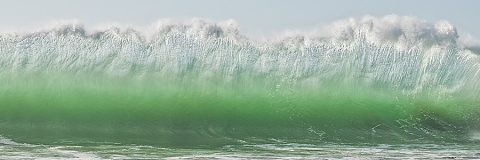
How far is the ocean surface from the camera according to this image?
1659cm

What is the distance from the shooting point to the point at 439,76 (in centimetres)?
1808

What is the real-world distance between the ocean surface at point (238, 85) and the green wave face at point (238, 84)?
3 cm

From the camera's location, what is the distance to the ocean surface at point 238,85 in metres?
16.6

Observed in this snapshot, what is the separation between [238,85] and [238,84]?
0.03m

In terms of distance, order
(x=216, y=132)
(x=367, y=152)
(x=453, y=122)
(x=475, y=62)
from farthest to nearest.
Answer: (x=475, y=62) < (x=453, y=122) < (x=216, y=132) < (x=367, y=152)

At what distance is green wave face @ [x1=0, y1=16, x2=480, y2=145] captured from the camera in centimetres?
1683

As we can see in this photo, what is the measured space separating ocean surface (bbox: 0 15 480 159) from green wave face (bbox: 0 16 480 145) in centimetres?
3

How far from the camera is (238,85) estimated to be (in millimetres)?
17969

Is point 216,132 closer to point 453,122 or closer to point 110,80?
point 110,80

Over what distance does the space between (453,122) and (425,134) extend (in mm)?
1261

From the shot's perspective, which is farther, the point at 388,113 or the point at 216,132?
the point at 388,113

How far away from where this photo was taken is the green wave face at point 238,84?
55.2 ft

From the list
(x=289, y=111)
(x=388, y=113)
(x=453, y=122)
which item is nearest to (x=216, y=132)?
(x=289, y=111)

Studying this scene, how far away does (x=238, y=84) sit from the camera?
18.0 m
